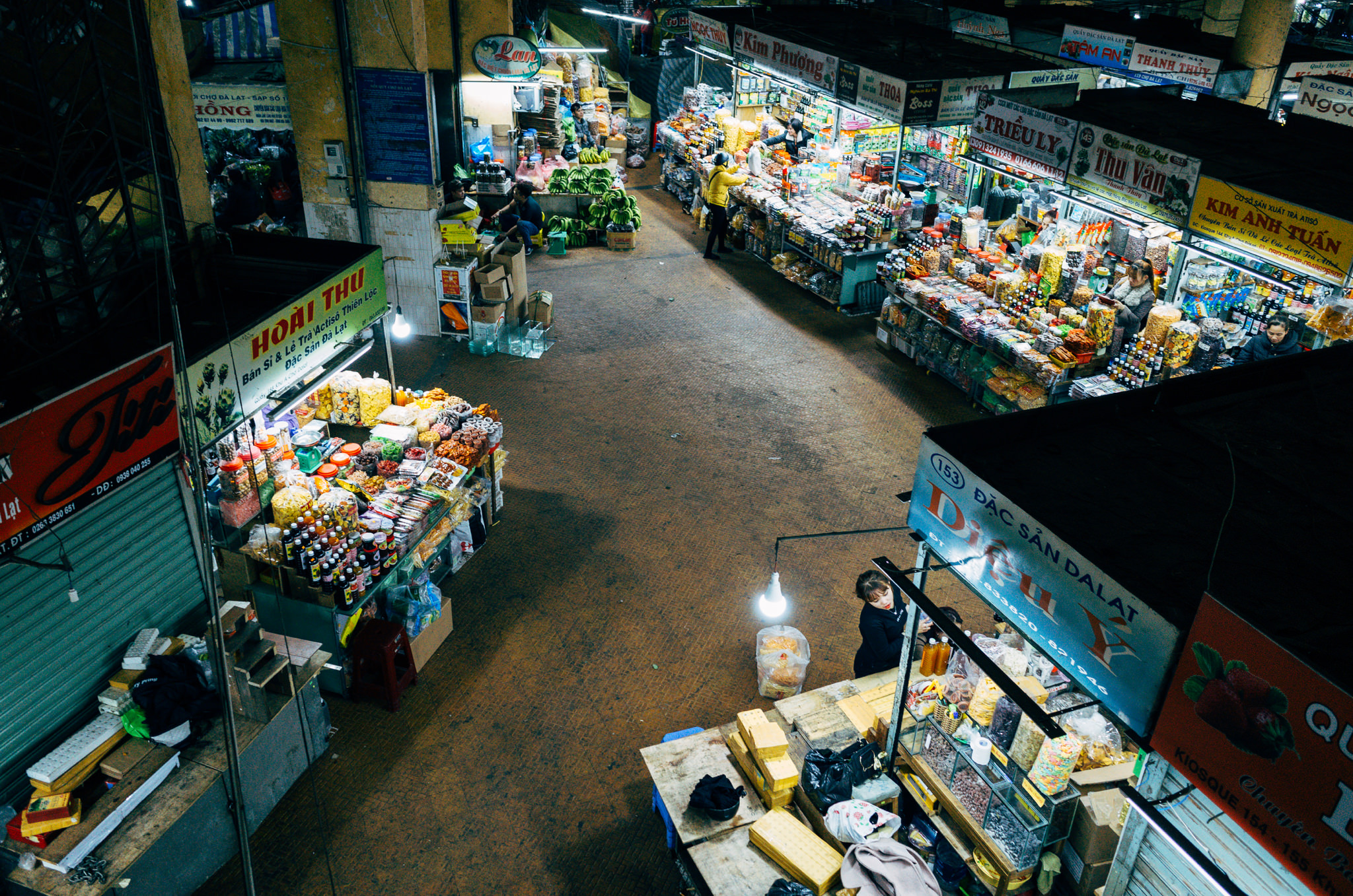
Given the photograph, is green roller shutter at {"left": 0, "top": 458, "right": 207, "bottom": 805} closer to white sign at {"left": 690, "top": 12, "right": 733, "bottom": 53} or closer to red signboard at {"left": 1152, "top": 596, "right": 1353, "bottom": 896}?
red signboard at {"left": 1152, "top": 596, "right": 1353, "bottom": 896}

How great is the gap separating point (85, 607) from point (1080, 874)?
660 centimetres

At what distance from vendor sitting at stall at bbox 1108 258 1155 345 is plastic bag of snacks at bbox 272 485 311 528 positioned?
988 centimetres

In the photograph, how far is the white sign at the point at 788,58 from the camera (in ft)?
47.2

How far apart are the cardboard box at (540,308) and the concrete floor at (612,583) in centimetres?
63

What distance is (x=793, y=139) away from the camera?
18250mm

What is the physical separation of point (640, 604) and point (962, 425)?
433 cm

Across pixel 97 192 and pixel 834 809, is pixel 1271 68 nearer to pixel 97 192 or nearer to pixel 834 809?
pixel 834 809

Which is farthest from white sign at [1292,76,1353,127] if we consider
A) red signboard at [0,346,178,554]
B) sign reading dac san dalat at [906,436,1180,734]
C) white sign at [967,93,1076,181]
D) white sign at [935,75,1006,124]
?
red signboard at [0,346,178,554]

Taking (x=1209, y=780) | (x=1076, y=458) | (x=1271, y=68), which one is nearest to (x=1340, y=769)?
(x=1209, y=780)

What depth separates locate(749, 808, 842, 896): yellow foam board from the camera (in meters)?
5.55

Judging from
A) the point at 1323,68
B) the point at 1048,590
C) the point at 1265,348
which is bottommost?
the point at 1265,348

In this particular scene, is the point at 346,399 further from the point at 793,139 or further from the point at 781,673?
the point at 793,139

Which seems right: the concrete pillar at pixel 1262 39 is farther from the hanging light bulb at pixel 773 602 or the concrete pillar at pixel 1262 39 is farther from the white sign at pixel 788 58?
the hanging light bulb at pixel 773 602

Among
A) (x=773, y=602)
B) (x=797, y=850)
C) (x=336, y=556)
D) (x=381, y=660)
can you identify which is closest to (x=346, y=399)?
(x=336, y=556)
